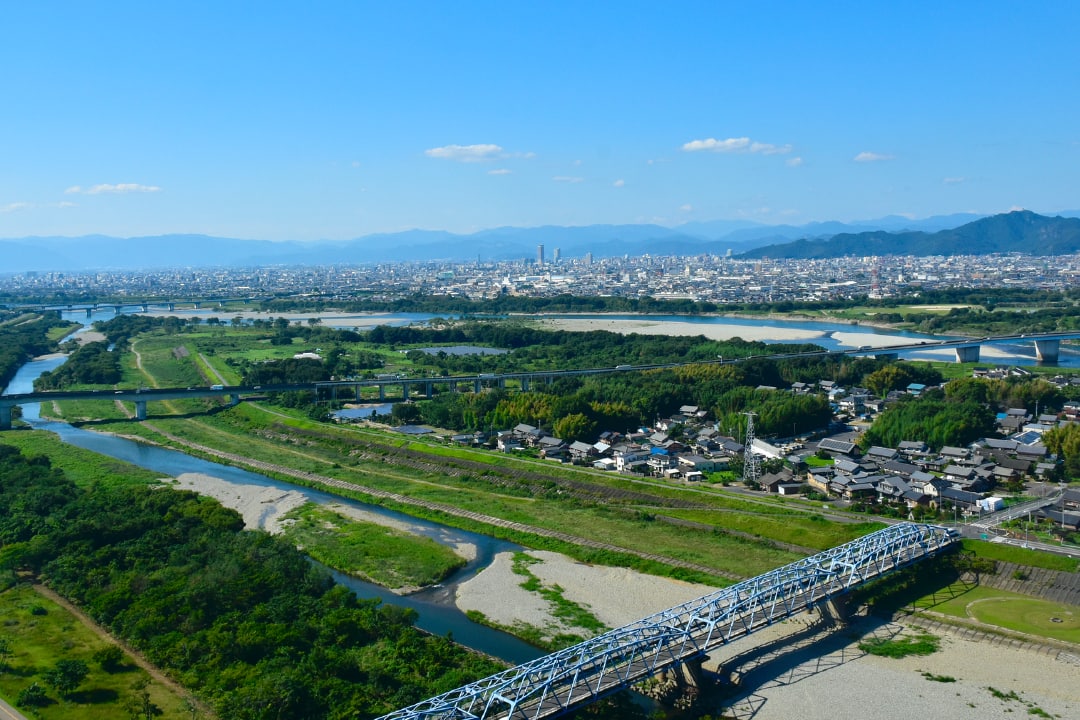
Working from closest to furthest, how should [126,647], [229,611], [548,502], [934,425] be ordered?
[126,647] < [229,611] < [548,502] < [934,425]

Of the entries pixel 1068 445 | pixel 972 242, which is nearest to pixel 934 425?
pixel 1068 445

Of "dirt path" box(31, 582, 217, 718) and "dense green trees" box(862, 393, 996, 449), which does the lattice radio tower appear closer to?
"dense green trees" box(862, 393, 996, 449)

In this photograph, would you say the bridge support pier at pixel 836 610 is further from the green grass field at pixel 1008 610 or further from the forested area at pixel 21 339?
the forested area at pixel 21 339

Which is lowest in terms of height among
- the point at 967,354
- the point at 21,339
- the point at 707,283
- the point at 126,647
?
the point at 126,647

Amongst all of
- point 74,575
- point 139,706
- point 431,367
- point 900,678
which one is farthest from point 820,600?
point 431,367

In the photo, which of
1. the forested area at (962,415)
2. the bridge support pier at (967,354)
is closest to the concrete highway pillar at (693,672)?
the forested area at (962,415)

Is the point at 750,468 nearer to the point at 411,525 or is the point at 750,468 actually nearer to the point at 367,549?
the point at 411,525
